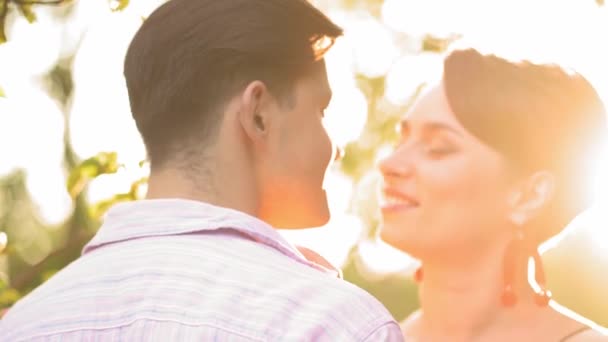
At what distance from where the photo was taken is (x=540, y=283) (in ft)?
13.6

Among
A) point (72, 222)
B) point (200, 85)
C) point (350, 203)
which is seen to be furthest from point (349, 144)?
point (200, 85)

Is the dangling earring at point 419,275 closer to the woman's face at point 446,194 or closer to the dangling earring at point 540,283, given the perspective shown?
the woman's face at point 446,194

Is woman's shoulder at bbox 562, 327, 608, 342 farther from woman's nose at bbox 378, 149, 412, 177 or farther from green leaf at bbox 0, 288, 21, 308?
green leaf at bbox 0, 288, 21, 308

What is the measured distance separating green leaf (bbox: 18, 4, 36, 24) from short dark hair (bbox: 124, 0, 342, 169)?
1.25 meters

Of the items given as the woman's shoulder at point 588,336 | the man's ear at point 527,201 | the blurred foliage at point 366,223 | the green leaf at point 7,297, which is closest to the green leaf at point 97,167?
the green leaf at point 7,297

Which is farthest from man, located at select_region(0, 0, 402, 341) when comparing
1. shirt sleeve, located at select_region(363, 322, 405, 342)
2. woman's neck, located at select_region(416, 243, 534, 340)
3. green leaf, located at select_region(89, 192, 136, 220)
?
green leaf, located at select_region(89, 192, 136, 220)

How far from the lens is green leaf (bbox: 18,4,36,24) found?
4078mm

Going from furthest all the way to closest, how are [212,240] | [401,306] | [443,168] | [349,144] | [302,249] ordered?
1. [401,306]
2. [349,144]
3. [443,168]
4. [302,249]
5. [212,240]

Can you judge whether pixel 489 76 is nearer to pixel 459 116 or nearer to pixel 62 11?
pixel 459 116

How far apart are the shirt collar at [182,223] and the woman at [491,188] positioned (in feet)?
4.86

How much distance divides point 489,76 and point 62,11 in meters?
15.2

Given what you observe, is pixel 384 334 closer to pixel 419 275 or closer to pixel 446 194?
pixel 446 194

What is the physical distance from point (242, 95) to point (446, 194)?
1501mm

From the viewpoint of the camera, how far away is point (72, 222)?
58.9 ft
